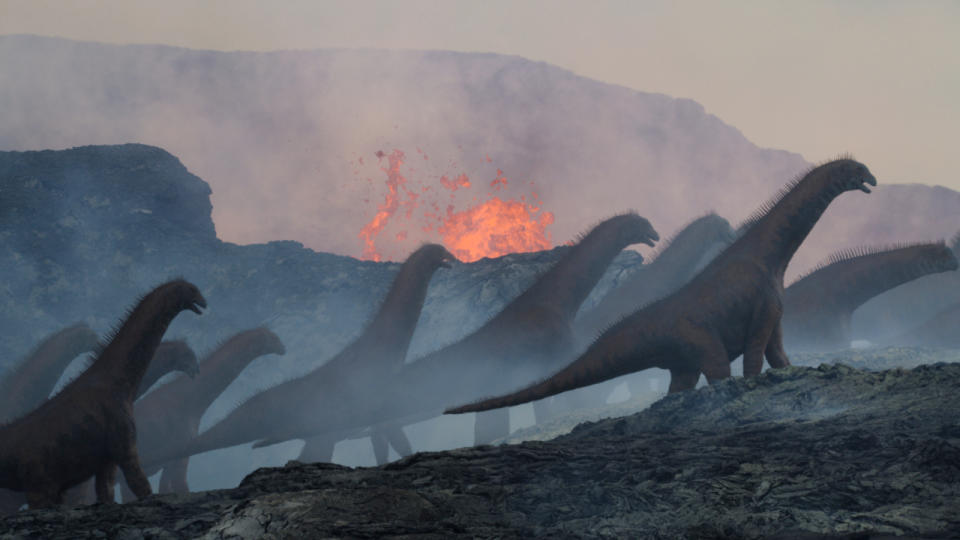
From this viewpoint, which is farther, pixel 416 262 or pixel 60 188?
pixel 60 188

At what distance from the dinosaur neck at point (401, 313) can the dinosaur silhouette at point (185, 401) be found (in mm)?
1630

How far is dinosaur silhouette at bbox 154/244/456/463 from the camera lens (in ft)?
35.8

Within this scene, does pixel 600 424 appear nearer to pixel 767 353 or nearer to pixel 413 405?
pixel 767 353

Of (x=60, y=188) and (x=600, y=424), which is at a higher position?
(x=60, y=188)

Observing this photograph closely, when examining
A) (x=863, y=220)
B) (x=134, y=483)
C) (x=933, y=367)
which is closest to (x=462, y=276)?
(x=134, y=483)

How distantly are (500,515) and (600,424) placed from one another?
3485 millimetres

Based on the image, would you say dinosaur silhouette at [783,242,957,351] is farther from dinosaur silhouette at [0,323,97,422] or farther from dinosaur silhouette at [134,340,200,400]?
dinosaur silhouette at [0,323,97,422]

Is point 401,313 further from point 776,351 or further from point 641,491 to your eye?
point 641,491

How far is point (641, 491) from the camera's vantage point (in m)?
4.22

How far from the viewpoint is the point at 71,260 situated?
14.3 metres

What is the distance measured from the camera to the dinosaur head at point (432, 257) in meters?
11.8

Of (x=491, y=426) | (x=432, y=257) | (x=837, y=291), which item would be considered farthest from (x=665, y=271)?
(x=432, y=257)

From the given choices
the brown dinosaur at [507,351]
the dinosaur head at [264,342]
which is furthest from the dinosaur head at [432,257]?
the dinosaur head at [264,342]

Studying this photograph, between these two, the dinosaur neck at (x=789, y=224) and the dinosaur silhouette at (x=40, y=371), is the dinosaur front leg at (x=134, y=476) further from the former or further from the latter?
the dinosaur neck at (x=789, y=224)
